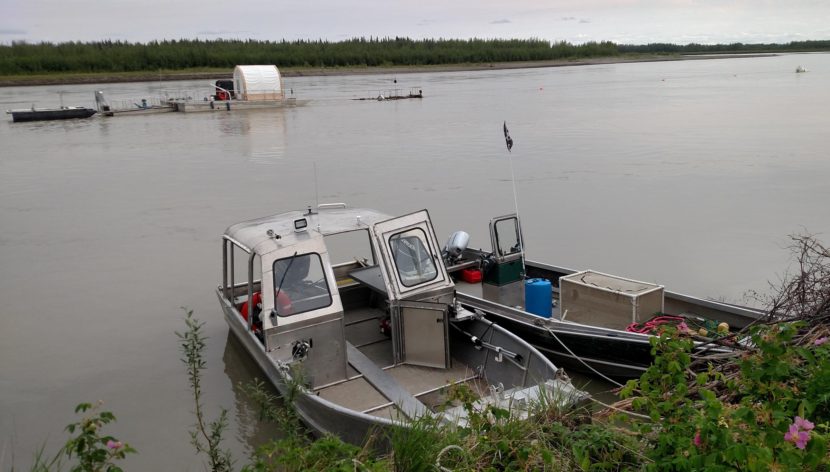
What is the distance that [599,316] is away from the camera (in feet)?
26.6

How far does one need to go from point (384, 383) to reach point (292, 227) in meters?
1.98

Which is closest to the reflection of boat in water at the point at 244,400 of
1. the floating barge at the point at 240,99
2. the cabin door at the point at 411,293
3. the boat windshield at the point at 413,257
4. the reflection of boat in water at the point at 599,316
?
the cabin door at the point at 411,293

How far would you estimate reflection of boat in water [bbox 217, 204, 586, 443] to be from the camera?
6.51 metres

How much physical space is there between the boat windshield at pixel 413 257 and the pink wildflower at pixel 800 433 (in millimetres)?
4455

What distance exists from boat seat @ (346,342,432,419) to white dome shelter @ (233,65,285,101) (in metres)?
39.8

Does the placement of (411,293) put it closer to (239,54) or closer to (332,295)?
(332,295)

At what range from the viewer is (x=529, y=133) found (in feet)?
101

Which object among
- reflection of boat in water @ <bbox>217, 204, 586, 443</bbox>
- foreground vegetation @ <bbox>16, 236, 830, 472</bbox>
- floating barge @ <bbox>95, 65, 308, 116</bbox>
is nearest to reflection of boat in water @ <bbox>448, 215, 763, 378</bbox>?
reflection of boat in water @ <bbox>217, 204, 586, 443</bbox>

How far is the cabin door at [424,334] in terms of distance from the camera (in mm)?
7008

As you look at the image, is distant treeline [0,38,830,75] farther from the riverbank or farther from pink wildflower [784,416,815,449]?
pink wildflower [784,416,815,449]

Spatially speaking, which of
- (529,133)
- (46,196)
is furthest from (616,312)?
(529,133)

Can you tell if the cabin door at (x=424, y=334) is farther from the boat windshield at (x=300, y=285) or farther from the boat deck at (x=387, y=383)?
the boat windshield at (x=300, y=285)

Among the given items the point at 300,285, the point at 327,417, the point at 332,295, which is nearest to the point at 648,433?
the point at 327,417

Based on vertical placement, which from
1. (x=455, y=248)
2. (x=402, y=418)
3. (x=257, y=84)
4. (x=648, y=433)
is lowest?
(x=402, y=418)
